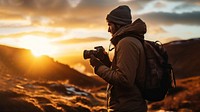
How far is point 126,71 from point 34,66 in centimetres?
6704

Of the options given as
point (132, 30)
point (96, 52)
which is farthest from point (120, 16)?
point (96, 52)

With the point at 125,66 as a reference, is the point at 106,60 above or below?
above

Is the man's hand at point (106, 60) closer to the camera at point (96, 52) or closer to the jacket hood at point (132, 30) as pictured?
the camera at point (96, 52)

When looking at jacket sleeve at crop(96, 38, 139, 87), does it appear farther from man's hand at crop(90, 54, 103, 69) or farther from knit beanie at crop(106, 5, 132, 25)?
knit beanie at crop(106, 5, 132, 25)

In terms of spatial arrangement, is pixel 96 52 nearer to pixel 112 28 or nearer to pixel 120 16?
pixel 112 28

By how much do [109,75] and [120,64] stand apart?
221mm

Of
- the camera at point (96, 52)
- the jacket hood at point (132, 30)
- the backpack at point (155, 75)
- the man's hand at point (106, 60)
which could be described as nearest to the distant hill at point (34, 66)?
the man's hand at point (106, 60)

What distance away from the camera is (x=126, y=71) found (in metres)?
5.74

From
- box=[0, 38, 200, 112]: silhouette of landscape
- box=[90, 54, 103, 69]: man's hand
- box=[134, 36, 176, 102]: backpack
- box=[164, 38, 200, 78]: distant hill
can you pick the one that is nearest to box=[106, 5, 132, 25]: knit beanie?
box=[134, 36, 176, 102]: backpack

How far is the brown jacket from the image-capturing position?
18.9 feet

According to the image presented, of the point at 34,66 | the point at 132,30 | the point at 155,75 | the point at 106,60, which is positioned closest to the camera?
the point at 155,75

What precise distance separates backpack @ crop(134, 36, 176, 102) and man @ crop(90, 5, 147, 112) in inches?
3.2

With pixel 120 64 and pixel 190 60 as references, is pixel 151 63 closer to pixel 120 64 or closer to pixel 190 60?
pixel 120 64

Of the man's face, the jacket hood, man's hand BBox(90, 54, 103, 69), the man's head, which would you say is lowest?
man's hand BBox(90, 54, 103, 69)
